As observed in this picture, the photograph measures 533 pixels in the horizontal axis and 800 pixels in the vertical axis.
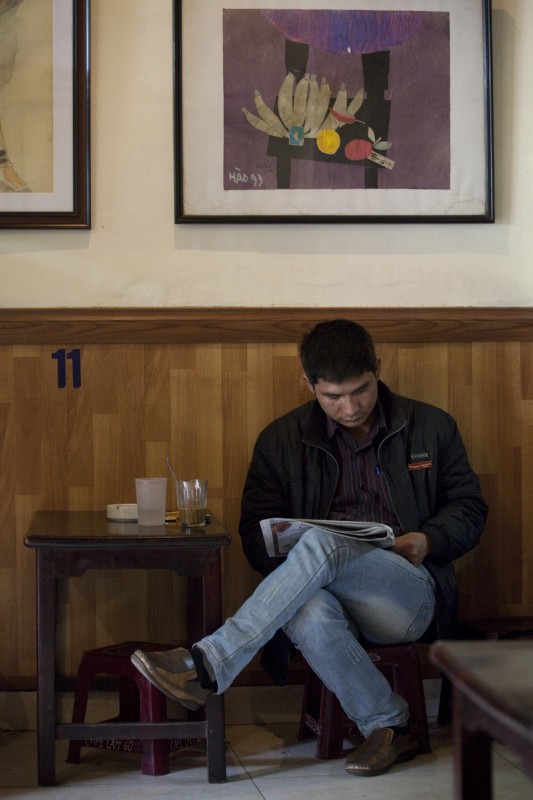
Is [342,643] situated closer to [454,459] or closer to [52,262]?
[454,459]

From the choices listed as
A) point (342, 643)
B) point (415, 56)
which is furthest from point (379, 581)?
point (415, 56)

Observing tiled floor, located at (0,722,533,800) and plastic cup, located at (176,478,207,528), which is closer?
tiled floor, located at (0,722,533,800)

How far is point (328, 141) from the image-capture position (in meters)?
3.02

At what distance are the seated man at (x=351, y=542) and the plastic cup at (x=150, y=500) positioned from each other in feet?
0.86

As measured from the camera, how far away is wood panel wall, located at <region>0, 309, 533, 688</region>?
297cm

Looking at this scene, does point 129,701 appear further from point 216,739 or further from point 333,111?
point 333,111

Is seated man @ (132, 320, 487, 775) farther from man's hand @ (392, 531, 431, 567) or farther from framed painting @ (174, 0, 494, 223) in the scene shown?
framed painting @ (174, 0, 494, 223)

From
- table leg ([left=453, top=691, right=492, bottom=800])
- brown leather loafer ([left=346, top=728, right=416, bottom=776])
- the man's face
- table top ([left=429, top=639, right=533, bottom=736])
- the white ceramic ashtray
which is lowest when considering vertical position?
brown leather loafer ([left=346, top=728, right=416, bottom=776])

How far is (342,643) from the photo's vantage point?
2.42m

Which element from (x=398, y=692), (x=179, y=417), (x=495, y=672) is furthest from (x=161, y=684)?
(x=495, y=672)

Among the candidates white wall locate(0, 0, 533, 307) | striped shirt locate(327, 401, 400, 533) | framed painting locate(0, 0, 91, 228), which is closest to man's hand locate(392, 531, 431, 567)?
striped shirt locate(327, 401, 400, 533)

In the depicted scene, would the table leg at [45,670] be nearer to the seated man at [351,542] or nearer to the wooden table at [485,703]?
the seated man at [351,542]

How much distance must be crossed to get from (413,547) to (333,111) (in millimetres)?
1343

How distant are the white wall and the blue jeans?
901mm
